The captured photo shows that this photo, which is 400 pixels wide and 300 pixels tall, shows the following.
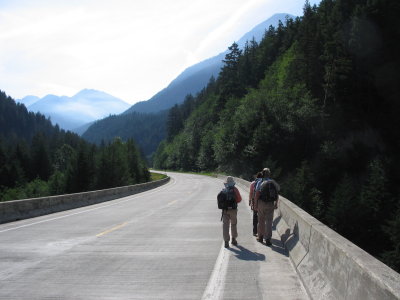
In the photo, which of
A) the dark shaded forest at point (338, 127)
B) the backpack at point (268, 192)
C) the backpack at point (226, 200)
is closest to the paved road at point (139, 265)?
the backpack at point (226, 200)

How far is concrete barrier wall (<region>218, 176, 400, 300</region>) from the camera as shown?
3568mm

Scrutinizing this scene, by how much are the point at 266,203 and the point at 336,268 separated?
16.5ft

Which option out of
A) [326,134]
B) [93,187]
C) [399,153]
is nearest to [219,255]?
[399,153]

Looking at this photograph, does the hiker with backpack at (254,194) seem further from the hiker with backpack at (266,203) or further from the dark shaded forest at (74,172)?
the dark shaded forest at (74,172)

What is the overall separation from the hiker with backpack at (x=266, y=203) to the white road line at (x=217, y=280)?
1.74m

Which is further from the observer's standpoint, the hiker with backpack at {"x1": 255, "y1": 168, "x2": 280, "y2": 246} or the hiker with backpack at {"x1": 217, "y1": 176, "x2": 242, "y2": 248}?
the hiker with backpack at {"x1": 255, "y1": 168, "x2": 280, "y2": 246}

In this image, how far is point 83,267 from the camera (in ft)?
24.2

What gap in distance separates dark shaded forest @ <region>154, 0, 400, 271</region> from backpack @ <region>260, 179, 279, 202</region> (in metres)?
34.1

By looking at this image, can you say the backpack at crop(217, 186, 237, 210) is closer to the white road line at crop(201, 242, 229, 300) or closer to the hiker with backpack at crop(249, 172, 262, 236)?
the hiker with backpack at crop(249, 172, 262, 236)

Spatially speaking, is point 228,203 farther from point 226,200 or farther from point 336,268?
point 336,268

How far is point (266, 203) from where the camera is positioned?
990 cm

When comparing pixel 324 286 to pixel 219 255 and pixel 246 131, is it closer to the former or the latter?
pixel 219 255

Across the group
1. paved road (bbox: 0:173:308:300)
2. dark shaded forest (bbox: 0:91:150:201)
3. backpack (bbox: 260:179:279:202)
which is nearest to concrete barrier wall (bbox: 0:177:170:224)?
paved road (bbox: 0:173:308:300)

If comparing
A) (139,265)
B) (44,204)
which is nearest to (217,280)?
(139,265)
